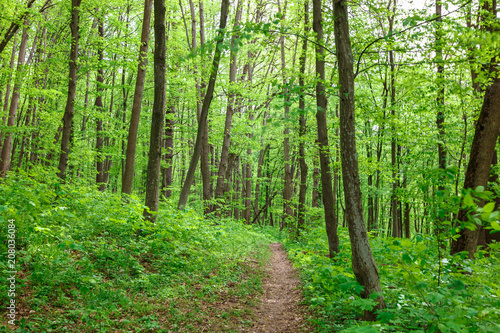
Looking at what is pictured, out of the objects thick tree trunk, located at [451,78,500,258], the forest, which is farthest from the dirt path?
thick tree trunk, located at [451,78,500,258]

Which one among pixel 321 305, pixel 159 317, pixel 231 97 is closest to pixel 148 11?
pixel 231 97

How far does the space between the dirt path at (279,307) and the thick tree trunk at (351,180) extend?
174cm

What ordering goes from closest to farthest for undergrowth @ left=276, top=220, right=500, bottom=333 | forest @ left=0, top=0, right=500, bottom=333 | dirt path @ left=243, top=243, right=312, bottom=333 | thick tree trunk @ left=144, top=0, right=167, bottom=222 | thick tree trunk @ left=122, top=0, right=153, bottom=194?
1. undergrowth @ left=276, top=220, right=500, bottom=333
2. forest @ left=0, top=0, right=500, bottom=333
3. dirt path @ left=243, top=243, right=312, bottom=333
4. thick tree trunk @ left=144, top=0, right=167, bottom=222
5. thick tree trunk @ left=122, top=0, right=153, bottom=194

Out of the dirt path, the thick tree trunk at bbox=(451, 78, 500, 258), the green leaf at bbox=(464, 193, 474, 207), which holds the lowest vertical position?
the dirt path

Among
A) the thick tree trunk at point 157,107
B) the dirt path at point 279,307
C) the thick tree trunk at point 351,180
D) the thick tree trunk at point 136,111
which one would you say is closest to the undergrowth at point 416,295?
the thick tree trunk at point 351,180

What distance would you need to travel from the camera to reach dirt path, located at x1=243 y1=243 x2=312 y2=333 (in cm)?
550

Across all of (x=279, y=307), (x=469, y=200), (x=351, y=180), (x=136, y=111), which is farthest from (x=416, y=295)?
(x=136, y=111)

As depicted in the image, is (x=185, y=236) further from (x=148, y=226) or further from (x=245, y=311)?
(x=245, y=311)

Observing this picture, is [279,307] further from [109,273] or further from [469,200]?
[469,200]

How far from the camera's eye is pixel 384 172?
14164mm

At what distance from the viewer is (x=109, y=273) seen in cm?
543

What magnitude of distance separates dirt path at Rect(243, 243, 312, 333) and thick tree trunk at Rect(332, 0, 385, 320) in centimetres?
174

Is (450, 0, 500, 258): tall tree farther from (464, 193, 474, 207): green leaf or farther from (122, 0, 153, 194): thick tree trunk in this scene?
(122, 0, 153, 194): thick tree trunk

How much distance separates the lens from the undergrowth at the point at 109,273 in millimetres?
4051
